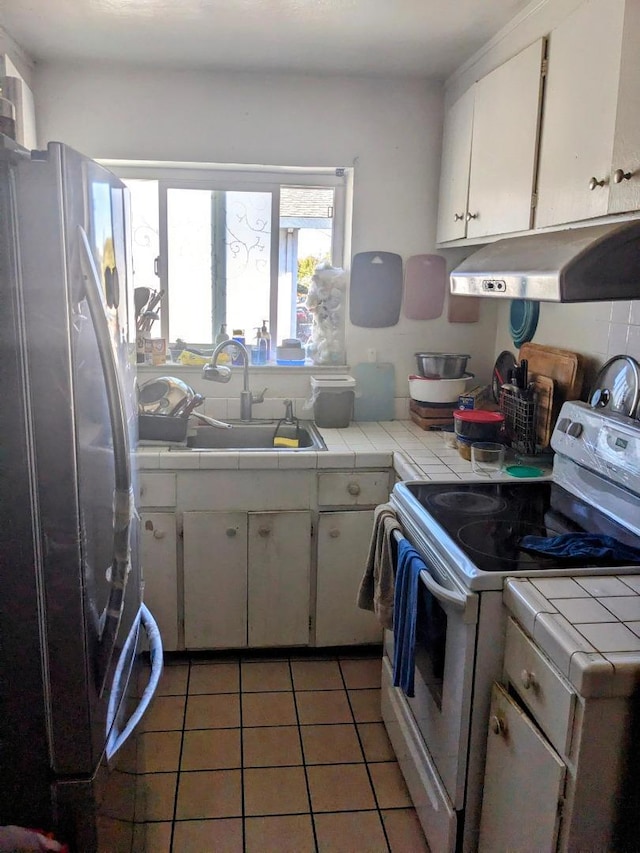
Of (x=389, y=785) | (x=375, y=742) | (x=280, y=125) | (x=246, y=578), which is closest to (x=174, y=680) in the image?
(x=246, y=578)

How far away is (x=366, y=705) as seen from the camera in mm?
2428

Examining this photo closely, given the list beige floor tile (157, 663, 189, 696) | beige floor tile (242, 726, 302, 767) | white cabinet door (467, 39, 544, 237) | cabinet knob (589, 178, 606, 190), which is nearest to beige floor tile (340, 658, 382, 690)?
beige floor tile (242, 726, 302, 767)

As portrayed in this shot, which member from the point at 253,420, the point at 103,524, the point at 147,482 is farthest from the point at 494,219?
the point at 103,524

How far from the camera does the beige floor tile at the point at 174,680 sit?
248cm

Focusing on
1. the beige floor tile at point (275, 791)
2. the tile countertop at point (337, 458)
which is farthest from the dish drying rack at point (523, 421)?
the beige floor tile at point (275, 791)

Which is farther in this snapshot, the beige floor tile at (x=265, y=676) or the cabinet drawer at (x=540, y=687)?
the beige floor tile at (x=265, y=676)

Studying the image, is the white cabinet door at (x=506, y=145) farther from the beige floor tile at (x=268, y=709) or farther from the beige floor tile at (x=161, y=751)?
the beige floor tile at (x=161, y=751)

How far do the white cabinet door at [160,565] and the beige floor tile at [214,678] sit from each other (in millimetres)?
211

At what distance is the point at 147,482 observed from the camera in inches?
98.0

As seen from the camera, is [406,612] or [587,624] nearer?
[587,624]

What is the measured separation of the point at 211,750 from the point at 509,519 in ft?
3.89

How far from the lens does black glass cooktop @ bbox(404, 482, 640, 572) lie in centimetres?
159

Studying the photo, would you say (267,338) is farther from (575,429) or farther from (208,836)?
(208,836)

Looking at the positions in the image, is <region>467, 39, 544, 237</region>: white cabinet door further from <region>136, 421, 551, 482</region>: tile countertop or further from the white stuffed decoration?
<region>136, 421, 551, 482</region>: tile countertop
